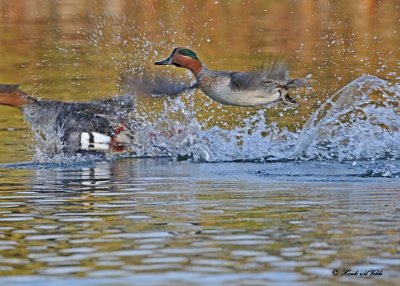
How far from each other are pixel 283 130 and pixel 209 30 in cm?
1005

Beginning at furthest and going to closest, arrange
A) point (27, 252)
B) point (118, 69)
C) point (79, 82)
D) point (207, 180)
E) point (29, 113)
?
point (118, 69), point (79, 82), point (29, 113), point (207, 180), point (27, 252)

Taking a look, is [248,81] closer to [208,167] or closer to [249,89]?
[249,89]

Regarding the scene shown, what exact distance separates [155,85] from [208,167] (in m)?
1.62

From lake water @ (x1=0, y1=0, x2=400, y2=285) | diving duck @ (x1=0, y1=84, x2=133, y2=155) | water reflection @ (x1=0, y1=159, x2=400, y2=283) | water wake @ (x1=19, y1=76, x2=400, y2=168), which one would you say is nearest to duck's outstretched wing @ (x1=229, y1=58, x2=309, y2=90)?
water wake @ (x1=19, y1=76, x2=400, y2=168)

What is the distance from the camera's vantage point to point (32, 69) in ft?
62.8

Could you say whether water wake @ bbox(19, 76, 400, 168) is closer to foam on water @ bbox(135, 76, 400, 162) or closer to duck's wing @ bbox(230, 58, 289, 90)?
foam on water @ bbox(135, 76, 400, 162)

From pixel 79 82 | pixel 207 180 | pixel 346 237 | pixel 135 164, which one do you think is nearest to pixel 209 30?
pixel 79 82

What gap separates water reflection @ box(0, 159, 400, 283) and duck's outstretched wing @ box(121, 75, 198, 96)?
193 centimetres

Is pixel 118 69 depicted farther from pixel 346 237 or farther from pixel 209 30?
pixel 346 237

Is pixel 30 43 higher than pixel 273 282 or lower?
higher

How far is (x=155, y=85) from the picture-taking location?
12672 mm

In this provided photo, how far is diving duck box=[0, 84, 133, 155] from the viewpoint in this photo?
12711 millimetres

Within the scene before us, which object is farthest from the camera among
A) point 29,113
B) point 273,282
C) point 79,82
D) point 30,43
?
point 30,43

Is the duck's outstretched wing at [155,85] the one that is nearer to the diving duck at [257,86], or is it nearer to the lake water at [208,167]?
the lake water at [208,167]
